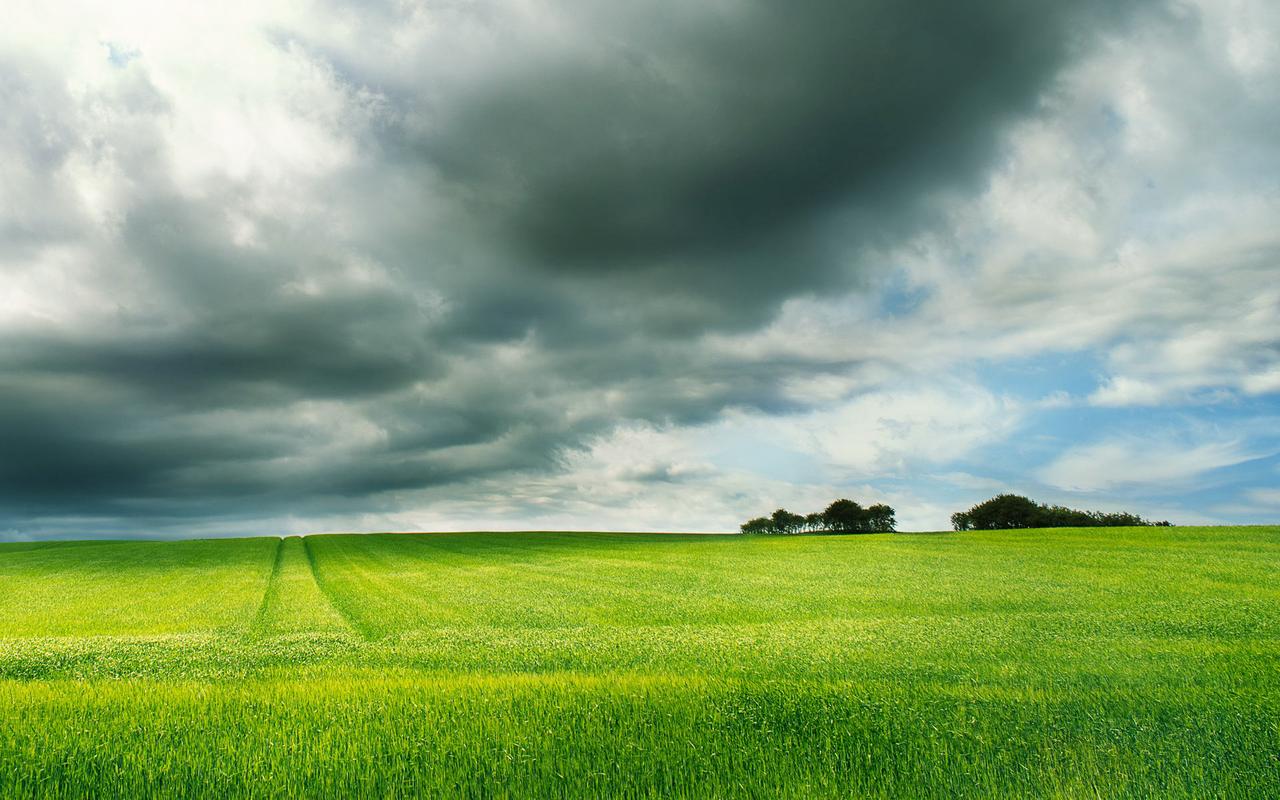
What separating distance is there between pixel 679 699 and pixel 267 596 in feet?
128

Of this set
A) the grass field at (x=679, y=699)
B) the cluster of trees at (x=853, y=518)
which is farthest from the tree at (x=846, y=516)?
the grass field at (x=679, y=699)

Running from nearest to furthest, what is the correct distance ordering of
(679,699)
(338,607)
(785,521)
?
(679,699) → (338,607) → (785,521)

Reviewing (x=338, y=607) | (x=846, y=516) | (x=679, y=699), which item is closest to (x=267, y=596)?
(x=338, y=607)

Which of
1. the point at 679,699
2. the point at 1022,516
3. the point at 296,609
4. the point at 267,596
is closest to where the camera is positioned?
the point at 679,699

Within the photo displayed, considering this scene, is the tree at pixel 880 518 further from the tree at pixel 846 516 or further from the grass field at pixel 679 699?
the grass field at pixel 679 699

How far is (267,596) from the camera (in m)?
41.1

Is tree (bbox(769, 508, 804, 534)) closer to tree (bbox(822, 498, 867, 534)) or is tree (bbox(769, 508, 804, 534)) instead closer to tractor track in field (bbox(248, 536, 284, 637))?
tree (bbox(822, 498, 867, 534))

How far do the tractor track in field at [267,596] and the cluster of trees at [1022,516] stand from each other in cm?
11752

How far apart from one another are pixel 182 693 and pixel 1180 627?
24.7 m

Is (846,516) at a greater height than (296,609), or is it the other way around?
(846,516)

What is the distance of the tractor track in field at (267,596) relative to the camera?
94.0 feet

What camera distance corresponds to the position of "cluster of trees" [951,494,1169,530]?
5021 inches

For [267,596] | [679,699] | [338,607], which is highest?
[679,699]

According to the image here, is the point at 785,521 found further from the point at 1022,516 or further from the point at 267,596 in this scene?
the point at 267,596
